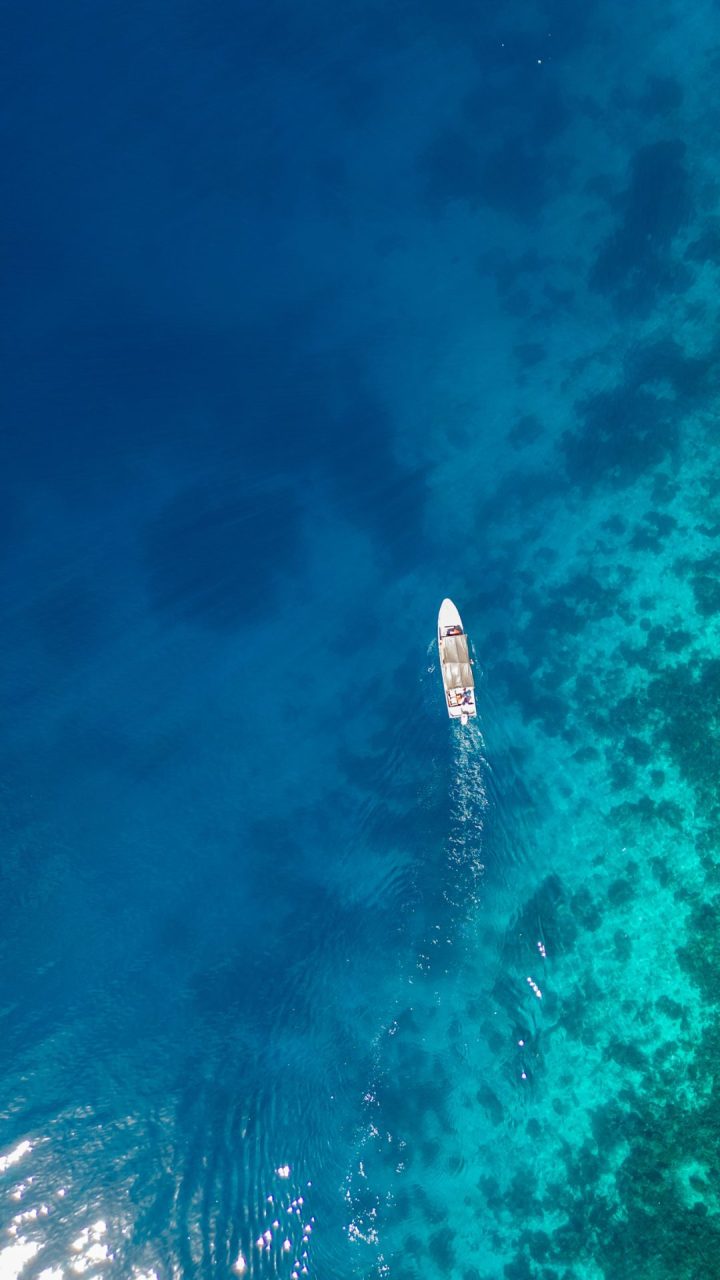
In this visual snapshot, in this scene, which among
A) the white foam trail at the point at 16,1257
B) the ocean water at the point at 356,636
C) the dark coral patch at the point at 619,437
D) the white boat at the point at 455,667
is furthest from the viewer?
the dark coral patch at the point at 619,437

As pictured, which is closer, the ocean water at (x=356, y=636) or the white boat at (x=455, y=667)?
the ocean water at (x=356, y=636)

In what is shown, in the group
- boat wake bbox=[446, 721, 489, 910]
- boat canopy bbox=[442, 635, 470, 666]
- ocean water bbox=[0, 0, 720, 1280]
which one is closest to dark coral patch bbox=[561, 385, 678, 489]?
ocean water bbox=[0, 0, 720, 1280]

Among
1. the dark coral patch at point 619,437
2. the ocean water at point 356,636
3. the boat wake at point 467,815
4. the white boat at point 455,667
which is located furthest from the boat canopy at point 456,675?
the dark coral patch at point 619,437

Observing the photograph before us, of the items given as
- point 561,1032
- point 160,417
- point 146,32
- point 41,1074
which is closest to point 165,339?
point 160,417

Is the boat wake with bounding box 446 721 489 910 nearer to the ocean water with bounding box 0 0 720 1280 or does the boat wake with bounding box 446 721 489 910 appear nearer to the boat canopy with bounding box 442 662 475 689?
the ocean water with bounding box 0 0 720 1280

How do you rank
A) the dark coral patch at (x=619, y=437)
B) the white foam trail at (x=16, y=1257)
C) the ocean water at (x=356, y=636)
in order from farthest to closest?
the dark coral patch at (x=619, y=437)
the ocean water at (x=356, y=636)
the white foam trail at (x=16, y=1257)

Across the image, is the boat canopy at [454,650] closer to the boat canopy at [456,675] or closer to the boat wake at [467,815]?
the boat canopy at [456,675]

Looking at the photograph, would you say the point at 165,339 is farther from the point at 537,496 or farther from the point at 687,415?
the point at 687,415

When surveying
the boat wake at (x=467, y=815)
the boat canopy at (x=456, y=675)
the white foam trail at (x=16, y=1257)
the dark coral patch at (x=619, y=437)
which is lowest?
the white foam trail at (x=16, y=1257)
